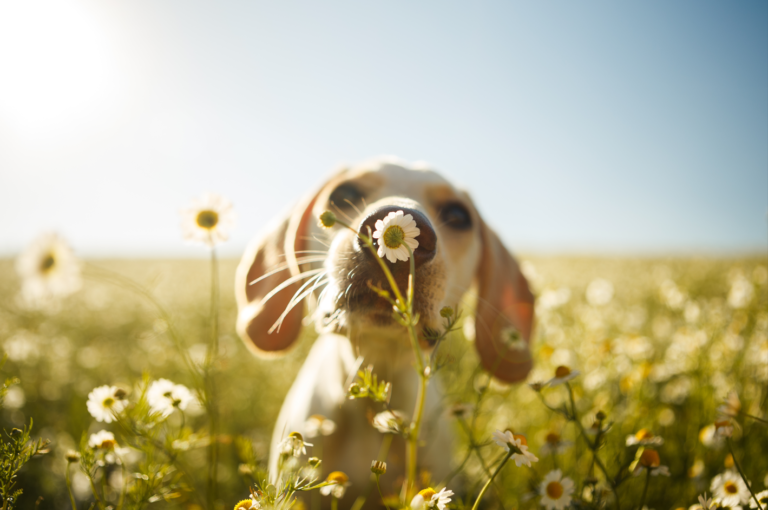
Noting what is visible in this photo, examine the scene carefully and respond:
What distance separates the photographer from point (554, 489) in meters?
1.05

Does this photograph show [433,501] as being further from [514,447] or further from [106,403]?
[106,403]

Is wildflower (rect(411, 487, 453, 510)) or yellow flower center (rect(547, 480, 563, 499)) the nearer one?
wildflower (rect(411, 487, 453, 510))

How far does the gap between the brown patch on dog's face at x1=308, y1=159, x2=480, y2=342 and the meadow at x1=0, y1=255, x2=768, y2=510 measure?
0.72 feet

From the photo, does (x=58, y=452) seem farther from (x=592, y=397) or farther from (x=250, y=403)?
(x=592, y=397)

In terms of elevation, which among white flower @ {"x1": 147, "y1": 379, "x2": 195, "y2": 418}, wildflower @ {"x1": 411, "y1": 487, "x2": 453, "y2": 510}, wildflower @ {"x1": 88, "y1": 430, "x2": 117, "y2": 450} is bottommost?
wildflower @ {"x1": 88, "y1": 430, "x2": 117, "y2": 450}

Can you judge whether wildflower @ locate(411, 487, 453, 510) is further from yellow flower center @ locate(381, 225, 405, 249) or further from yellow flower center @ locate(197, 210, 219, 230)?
yellow flower center @ locate(197, 210, 219, 230)

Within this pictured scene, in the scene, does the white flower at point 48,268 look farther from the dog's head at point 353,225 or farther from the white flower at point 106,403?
the dog's head at point 353,225

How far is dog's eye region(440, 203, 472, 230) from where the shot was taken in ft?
6.01

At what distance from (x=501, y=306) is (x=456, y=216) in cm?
56

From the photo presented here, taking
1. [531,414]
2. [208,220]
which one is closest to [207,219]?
[208,220]

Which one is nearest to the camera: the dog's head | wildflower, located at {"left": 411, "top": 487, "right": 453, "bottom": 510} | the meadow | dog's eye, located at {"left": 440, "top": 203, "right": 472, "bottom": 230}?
wildflower, located at {"left": 411, "top": 487, "right": 453, "bottom": 510}

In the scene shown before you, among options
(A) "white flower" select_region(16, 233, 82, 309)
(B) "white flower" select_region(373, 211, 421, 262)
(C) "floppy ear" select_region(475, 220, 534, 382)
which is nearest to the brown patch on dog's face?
(C) "floppy ear" select_region(475, 220, 534, 382)

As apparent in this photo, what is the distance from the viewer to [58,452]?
2037 mm

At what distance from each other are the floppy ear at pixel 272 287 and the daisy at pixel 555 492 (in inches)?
46.1
